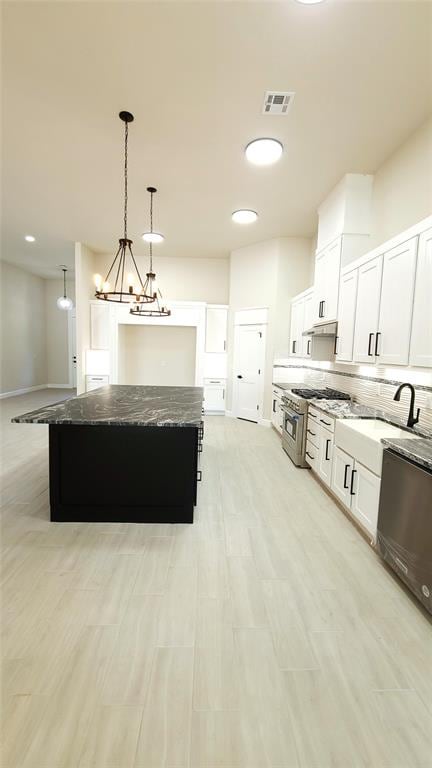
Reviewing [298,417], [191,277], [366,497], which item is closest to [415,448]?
[366,497]

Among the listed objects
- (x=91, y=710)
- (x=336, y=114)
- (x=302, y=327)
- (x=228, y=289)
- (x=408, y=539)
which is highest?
(x=336, y=114)

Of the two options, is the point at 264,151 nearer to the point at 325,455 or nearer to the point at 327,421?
the point at 327,421

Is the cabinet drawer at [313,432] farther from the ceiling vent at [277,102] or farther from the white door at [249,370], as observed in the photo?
the ceiling vent at [277,102]

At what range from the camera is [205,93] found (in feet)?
8.56

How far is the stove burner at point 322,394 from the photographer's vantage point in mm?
4035

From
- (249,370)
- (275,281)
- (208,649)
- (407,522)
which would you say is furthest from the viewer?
(249,370)

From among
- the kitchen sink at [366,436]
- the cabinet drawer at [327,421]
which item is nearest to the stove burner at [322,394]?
the cabinet drawer at [327,421]

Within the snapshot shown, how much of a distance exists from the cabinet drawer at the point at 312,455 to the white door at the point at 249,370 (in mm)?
2372

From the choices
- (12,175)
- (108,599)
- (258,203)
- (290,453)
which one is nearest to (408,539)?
(108,599)

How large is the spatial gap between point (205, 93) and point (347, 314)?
235 cm

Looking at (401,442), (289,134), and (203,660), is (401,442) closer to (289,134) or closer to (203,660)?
(203,660)

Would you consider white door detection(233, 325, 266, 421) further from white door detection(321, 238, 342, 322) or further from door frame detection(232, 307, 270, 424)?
white door detection(321, 238, 342, 322)

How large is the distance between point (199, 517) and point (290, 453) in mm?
1861

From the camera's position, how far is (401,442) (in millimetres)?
2182
